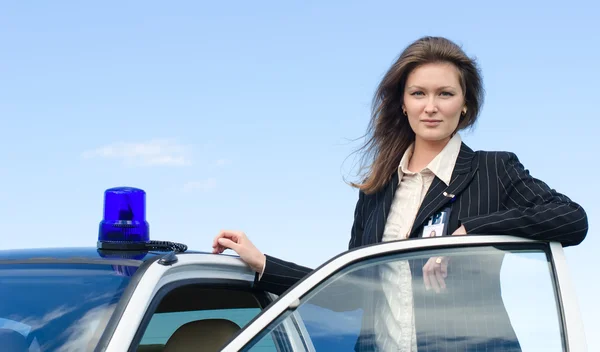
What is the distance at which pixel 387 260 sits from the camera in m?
2.68

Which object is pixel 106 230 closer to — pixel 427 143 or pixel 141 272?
pixel 141 272

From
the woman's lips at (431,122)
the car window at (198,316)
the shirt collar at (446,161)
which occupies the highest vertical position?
the woman's lips at (431,122)

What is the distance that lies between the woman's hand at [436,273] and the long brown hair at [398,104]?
0.71m

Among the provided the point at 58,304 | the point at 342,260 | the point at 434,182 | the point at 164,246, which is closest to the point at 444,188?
the point at 434,182

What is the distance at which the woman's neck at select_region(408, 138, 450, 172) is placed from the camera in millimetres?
3312

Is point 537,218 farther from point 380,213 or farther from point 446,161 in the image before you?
point 380,213

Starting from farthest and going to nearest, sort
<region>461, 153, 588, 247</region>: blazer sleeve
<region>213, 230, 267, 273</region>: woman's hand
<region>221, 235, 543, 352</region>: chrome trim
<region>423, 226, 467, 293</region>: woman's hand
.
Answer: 1. <region>213, 230, 267, 273</region>: woman's hand
2. <region>461, 153, 588, 247</region>: blazer sleeve
3. <region>423, 226, 467, 293</region>: woman's hand
4. <region>221, 235, 543, 352</region>: chrome trim

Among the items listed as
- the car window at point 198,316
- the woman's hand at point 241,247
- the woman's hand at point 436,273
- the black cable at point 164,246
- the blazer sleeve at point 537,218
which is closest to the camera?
the woman's hand at point 436,273

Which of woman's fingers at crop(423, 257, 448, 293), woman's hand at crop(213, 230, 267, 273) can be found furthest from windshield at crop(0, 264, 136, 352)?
woman's fingers at crop(423, 257, 448, 293)

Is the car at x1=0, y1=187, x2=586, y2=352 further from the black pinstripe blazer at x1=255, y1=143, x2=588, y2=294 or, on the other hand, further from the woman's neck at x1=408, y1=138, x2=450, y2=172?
the woman's neck at x1=408, y1=138, x2=450, y2=172

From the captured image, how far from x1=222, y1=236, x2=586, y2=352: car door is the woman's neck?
21.4 inches

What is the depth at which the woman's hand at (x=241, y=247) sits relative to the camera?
309cm

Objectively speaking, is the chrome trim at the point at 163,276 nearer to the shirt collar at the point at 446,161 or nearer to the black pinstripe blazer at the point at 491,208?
the black pinstripe blazer at the point at 491,208

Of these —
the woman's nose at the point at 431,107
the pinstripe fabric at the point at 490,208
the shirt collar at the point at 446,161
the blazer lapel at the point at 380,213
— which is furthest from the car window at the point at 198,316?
the woman's nose at the point at 431,107
